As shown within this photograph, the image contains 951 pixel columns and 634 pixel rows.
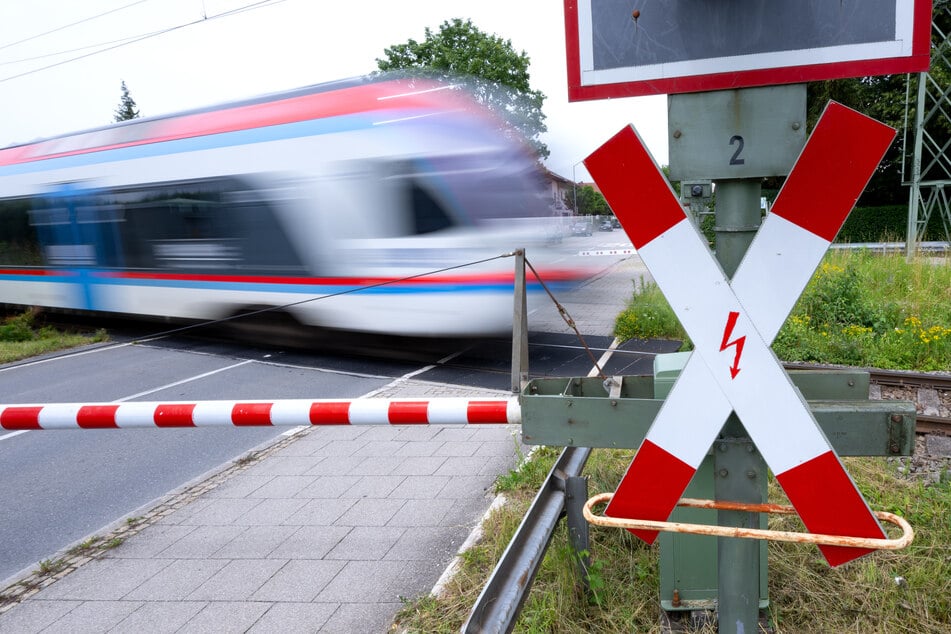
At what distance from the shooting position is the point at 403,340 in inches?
393

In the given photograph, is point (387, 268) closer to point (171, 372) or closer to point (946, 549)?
point (171, 372)

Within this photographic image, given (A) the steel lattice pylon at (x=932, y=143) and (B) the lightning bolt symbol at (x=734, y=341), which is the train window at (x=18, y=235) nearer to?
(B) the lightning bolt symbol at (x=734, y=341)

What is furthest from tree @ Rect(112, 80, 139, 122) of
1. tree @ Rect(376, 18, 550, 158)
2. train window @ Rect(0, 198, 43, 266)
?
train window @ Rect(0, 198, 43, 266)

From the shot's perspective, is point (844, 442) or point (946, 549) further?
point (946, 549)

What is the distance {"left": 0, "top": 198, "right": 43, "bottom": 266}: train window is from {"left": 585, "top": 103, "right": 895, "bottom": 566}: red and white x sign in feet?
48.4

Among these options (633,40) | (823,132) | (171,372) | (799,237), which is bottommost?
(171,372)

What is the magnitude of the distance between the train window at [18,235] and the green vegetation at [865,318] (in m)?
11.5

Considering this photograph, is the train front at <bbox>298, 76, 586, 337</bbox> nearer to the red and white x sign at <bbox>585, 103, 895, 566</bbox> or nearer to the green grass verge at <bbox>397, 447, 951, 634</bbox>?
Result: the green grass verge at <bbox>397, 447, 951, 634</bbox>

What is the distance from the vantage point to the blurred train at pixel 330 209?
8188 millimetres

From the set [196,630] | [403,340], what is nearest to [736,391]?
[196,630]

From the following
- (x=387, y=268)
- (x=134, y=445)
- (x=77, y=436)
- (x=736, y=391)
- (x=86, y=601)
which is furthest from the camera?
(x=387, y=268)

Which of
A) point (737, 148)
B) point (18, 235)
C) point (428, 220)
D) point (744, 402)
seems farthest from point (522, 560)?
point (18, 235)

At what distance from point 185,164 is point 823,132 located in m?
10.5

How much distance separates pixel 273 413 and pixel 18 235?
13.4 m
